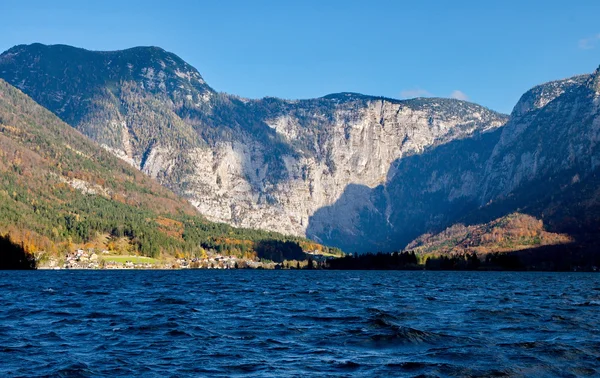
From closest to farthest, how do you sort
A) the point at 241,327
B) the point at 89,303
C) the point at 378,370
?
1. the point at 378,370
2. the point at 241,327
3. the point at 89,303

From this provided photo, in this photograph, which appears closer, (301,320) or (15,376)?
(15,376)

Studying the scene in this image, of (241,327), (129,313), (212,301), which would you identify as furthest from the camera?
(212,301)

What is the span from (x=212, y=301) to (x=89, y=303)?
691 inches

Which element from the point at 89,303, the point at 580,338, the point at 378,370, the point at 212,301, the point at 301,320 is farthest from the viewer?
the point at 212,301

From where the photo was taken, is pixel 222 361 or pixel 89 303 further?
pixel 89 303

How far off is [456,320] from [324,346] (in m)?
24.9

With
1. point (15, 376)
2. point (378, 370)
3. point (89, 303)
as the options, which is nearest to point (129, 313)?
point (89, 303)

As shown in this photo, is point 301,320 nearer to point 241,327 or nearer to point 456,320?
point 241,327

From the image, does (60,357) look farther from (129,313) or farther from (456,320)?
(456,320)

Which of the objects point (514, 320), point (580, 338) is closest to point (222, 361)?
point (580, 338)

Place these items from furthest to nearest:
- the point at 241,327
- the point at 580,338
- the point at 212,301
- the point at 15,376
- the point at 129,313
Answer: the point at 212,301, the point at 129,313, the point at 241,327, the point at 580,338, the point at 15,376

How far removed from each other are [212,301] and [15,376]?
58.3 meters

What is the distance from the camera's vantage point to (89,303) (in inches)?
3696

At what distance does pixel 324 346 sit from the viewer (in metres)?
56.0
